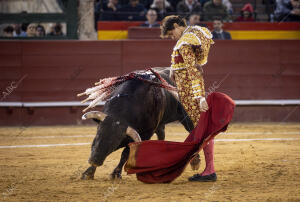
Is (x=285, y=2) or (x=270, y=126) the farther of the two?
(x=285, y=2)

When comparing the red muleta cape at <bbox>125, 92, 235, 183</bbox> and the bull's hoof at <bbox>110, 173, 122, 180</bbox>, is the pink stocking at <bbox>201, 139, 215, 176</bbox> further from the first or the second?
the bull's hoof at <bbox>110, 173, 122, 180</bbox>

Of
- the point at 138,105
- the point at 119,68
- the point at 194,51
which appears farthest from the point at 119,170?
the point at 119,68

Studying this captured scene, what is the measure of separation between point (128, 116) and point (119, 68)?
4.32m

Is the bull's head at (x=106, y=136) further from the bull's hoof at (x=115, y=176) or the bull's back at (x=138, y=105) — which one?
the bull's hoof at (x=115, y=176)

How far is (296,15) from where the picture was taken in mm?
9547

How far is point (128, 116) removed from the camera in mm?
4281

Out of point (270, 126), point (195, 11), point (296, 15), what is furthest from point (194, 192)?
point (296, 15)

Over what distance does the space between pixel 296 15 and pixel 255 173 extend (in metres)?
5.68

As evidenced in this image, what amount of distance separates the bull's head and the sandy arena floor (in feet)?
0.77

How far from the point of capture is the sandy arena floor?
3.70 meters

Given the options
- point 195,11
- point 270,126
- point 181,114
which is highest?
point 195,11

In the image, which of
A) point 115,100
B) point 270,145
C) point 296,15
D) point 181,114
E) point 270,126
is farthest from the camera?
point 296,15

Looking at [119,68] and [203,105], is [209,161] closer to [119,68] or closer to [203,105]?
[203,105]

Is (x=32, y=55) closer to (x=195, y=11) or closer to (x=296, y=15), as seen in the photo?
(x=195, y=11)
